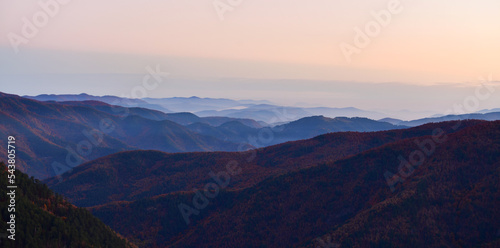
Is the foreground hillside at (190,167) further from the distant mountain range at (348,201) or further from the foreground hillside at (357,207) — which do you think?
the foreground hillside at (357,207)

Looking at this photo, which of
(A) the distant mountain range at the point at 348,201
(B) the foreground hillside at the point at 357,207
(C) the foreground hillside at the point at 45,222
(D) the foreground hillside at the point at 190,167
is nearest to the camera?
(C) the foreground hillside at the point at 45,222

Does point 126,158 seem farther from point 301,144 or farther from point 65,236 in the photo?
point 65,236

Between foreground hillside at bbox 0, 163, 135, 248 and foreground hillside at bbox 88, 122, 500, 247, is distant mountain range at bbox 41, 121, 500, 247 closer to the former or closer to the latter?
foreground hillside at bbox 88, 122, 500, 247

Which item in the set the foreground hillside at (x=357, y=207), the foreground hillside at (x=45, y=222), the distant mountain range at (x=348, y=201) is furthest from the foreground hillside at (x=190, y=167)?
the foreground hillside at (x=45, y=222)

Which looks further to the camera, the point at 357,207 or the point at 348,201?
the point at 348,201

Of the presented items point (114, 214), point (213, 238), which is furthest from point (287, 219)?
point (114, 214)

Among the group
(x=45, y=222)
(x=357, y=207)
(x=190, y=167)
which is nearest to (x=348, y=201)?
(x=357, y=207)

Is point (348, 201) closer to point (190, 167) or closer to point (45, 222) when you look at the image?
point (45, 222)
